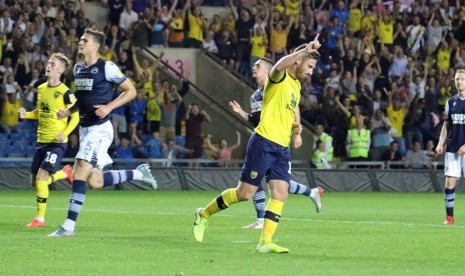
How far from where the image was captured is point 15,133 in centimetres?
3406

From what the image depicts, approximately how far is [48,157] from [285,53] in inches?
778

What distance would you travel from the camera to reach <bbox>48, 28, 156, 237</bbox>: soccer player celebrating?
1692 cm

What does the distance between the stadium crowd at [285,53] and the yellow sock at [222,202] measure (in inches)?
720

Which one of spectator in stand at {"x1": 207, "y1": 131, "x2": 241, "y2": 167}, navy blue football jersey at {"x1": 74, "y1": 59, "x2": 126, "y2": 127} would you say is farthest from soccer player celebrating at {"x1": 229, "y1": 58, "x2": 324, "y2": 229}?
spectator in stand at {"x1": 207, "y1": 131, "x2": 241, "y2": 167}

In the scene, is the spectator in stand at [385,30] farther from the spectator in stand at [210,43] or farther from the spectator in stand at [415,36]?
the spectator in stand at [210,43]

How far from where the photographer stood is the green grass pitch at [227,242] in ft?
42.1

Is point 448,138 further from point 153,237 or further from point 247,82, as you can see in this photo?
point 247,82

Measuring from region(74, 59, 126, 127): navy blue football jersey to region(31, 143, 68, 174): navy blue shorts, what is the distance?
2455 mm

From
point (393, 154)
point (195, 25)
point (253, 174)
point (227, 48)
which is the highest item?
point (253, 174)

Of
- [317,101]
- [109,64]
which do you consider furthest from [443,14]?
[109,64]

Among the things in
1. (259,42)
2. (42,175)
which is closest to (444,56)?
(259,42)

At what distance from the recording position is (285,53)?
38.7 m

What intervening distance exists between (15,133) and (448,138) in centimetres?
1497

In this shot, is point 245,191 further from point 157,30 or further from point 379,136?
point 157,30
